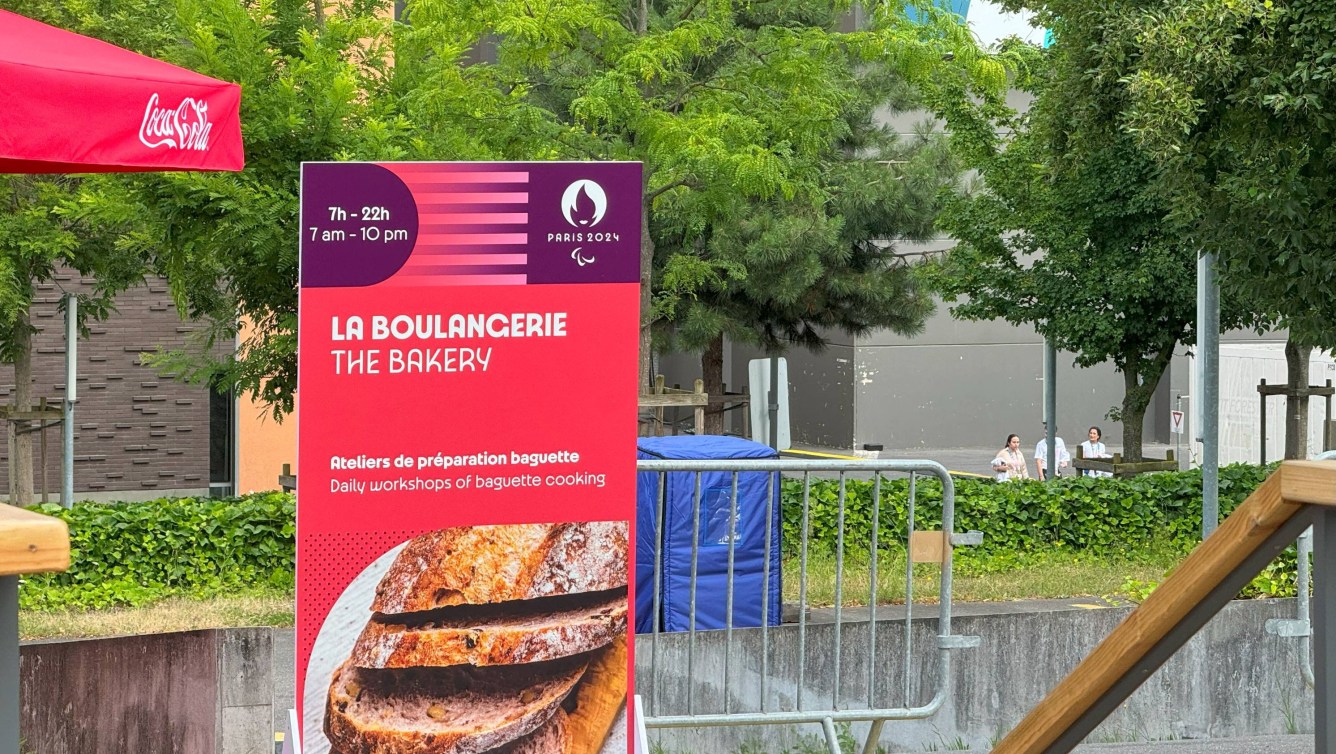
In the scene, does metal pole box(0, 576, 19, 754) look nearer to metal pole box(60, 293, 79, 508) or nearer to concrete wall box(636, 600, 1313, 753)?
concrete wall box(636, 600, 1313, 753)

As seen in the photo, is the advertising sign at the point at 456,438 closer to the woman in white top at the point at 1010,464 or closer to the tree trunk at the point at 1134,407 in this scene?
the tree trunk at the point at 1134,407

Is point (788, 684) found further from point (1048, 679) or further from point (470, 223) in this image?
point (470, 223)

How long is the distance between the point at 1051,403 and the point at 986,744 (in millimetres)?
13490

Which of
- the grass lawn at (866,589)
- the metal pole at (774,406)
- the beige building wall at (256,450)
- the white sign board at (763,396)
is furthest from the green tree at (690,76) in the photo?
the beige building wall at (256,450)

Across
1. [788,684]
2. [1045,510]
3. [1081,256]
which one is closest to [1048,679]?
[788,684]

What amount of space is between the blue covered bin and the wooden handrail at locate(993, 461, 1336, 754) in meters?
5.79

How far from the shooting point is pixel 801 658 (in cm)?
578

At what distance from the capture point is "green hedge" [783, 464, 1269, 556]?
1232 centimetres

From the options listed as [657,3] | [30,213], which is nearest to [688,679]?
[30,213]

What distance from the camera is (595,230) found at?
3.79 m

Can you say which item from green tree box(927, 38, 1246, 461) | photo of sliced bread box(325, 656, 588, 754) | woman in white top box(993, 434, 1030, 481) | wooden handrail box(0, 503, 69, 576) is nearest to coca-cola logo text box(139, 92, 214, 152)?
photo of sliced bread box(325, 656, 588, 754)

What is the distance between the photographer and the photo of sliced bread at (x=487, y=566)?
3729 millimetres

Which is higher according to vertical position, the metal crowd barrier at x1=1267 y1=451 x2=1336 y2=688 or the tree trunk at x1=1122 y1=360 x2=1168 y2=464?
the tree trunk at x1=1122 y1=360 x2=1168 y2=464

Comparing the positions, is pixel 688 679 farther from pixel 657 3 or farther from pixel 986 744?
pixel 657 3
